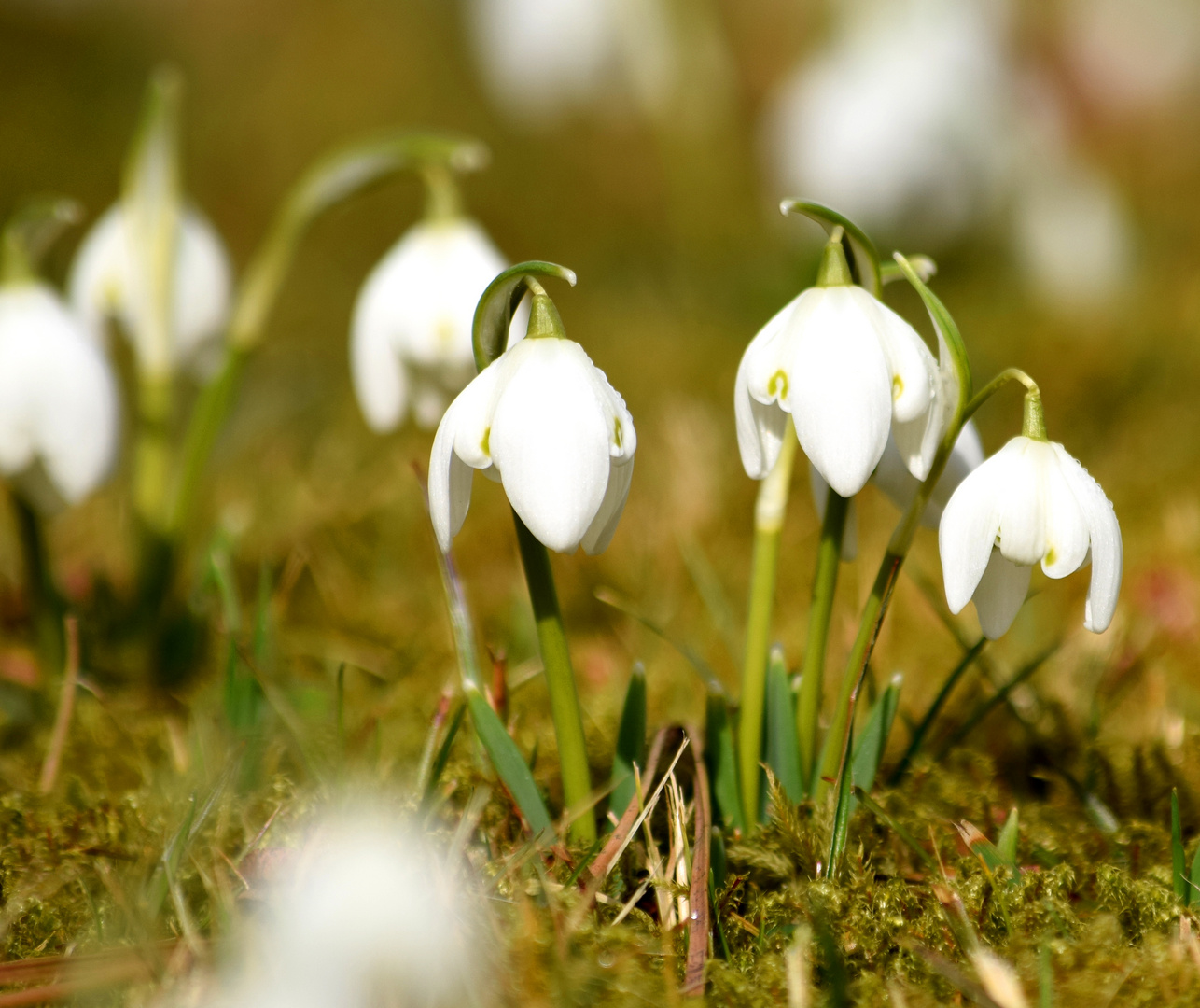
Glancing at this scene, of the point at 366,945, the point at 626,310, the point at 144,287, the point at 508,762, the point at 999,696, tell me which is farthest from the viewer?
the point at 626,310

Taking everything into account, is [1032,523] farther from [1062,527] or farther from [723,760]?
[723,760]

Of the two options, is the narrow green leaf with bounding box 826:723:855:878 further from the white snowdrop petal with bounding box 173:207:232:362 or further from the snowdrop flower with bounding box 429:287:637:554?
the white snowdrop petal with bounding box 173:207:232:362

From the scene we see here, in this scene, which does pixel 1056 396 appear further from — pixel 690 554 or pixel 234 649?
pixel 234 649

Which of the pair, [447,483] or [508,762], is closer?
[447,483]

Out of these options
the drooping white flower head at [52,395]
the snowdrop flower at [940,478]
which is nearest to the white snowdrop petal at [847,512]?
the snowdrop flower at [940,478]

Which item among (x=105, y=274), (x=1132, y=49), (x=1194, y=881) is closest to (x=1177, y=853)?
(x=1194, y=881)

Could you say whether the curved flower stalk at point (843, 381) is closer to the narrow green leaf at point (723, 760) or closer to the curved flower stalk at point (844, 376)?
the curved flower stalk at point (844, 376)

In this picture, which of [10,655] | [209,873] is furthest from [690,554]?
[10,655]
